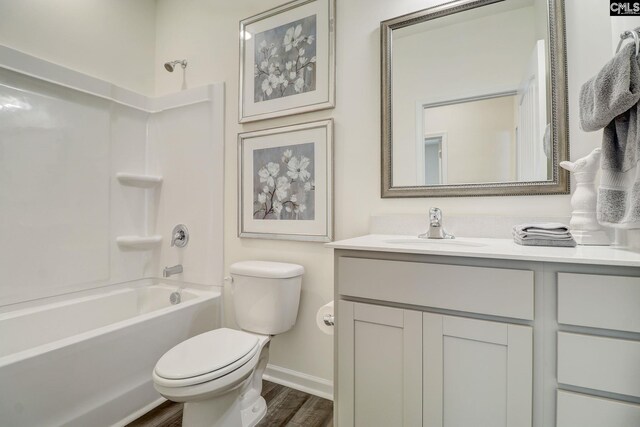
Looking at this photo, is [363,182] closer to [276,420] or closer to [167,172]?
[276,420]

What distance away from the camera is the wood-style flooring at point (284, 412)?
149 centimetres

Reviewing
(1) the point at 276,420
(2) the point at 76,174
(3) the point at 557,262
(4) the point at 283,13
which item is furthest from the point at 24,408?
(4) the point at 283,13

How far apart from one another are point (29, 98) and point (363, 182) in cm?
198

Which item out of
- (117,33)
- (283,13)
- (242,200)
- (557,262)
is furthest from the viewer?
(117,33)

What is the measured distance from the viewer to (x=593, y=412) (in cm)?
81

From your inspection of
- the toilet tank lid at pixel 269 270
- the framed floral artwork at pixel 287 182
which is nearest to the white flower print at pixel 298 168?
the framed floral artwork at pixel 287 182

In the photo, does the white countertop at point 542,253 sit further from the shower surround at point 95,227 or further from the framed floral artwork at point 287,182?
the shower surround at point 95,227

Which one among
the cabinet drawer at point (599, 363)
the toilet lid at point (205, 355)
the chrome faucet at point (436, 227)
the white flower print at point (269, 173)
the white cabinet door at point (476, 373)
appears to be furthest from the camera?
the white flower print at point (269, 173)

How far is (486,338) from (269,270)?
106 centimetres

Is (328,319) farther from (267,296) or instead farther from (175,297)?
(175,297)

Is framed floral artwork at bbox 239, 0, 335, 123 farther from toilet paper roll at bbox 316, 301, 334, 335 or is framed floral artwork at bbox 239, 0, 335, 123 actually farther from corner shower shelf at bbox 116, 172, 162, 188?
toilet paper roll at bbox 316, 301, 334, 335

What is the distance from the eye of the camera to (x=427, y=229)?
1.44 metres

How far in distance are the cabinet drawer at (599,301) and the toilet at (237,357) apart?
3.79 feet

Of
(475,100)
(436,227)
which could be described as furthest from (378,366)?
(475,100)
